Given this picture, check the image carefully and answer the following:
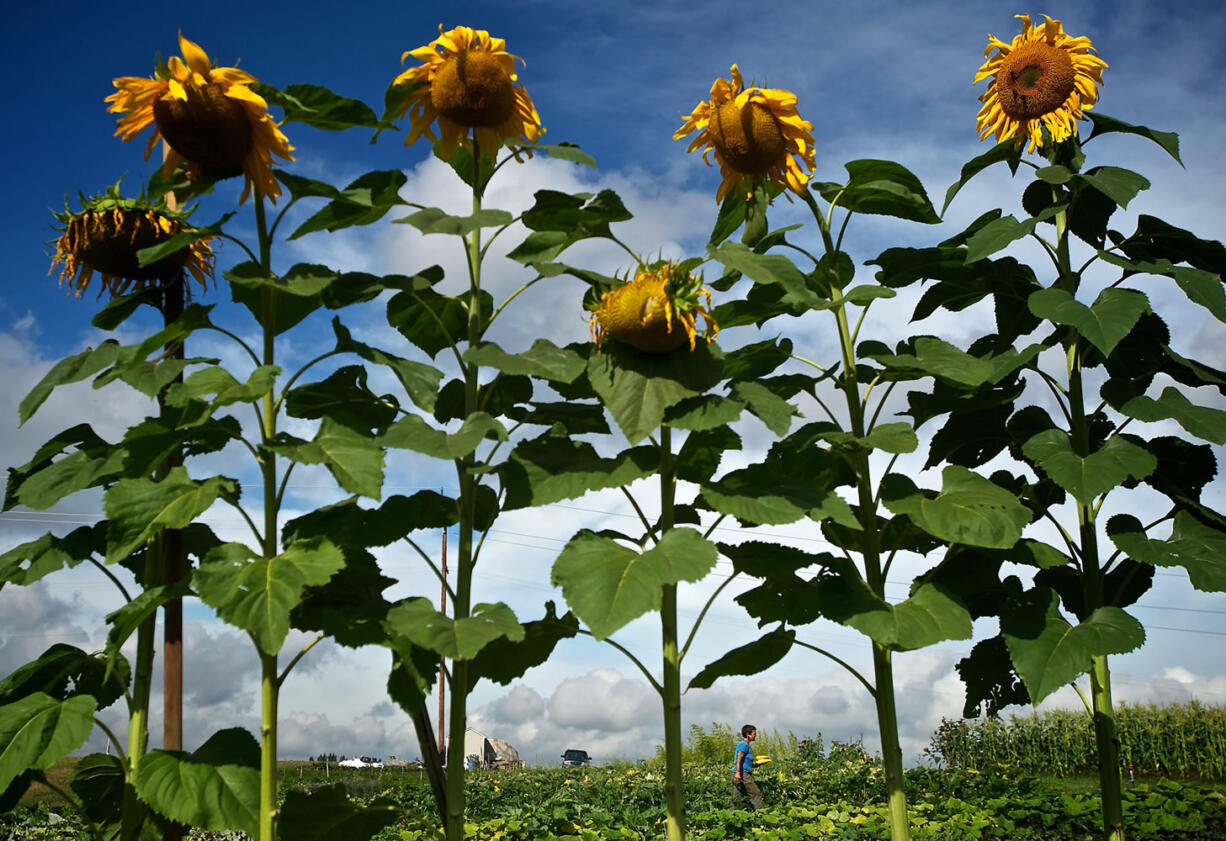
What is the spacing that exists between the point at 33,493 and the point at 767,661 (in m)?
2.33

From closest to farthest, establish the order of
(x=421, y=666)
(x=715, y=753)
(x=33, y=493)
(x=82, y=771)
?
1. (x=421, y=666)
2. (x=33, y=493)
3. (x=82, y=771)
4. (x=715, y=753)

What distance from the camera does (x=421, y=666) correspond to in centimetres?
285

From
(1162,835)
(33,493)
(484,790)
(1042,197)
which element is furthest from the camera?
(484,790)

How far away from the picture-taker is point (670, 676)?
10.2 feet

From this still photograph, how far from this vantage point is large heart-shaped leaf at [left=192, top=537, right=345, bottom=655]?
2533 millimetres

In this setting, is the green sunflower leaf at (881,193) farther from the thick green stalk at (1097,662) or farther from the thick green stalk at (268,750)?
the thick green stalk at (268,750)

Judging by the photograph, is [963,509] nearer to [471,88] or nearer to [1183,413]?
[1183,413]

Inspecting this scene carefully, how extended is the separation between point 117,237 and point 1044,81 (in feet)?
11.7

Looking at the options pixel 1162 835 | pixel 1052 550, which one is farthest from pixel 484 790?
pixel 1052 550

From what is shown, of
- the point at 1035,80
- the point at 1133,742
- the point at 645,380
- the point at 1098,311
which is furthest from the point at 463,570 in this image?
the point at 1133,742

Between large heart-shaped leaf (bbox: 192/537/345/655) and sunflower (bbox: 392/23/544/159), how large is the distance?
1.38 metres

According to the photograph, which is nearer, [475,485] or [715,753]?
[475,485]

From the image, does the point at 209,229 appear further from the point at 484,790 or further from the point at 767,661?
the point at 484,790

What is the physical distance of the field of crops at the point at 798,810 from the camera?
18.1ft
